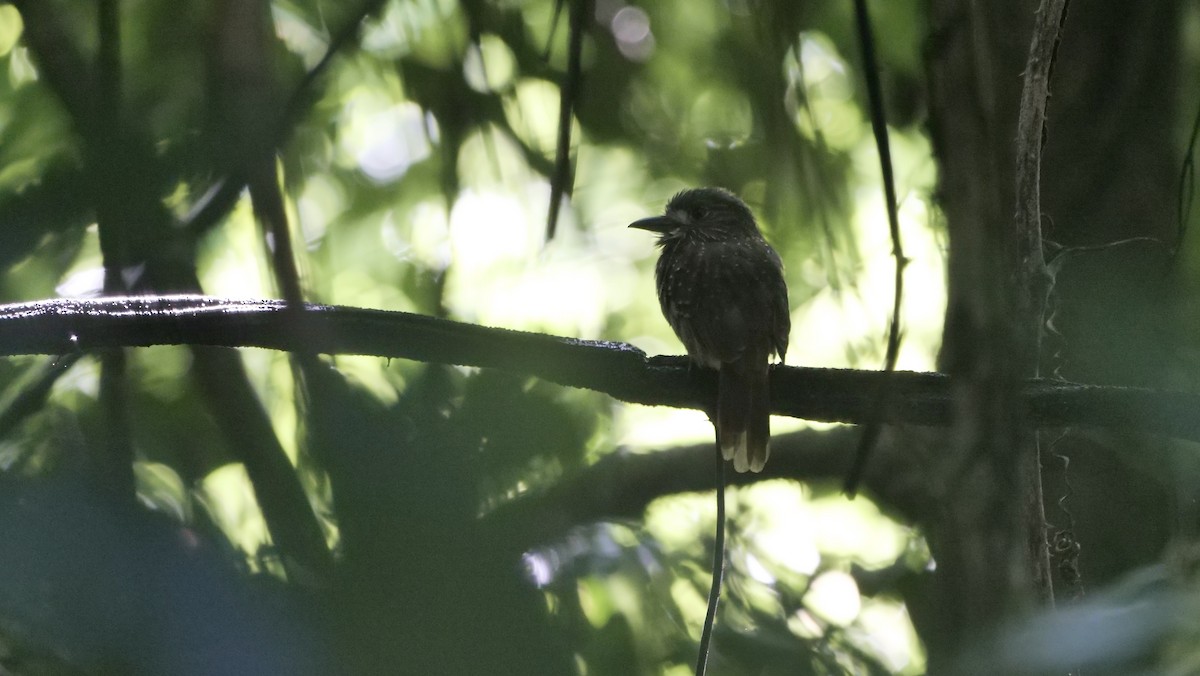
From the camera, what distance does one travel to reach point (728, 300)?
370 centimetres

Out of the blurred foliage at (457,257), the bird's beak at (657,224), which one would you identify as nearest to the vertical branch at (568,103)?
the blurred foliage at (457,257)

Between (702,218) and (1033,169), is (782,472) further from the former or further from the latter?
(1033,169)

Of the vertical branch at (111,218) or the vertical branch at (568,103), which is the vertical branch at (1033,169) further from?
the vertical branch at (111,218)

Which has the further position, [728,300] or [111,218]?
[728,300]

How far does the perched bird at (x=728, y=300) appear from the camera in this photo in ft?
10.7


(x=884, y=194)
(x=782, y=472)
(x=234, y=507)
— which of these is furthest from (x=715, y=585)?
(x=782, y=472)

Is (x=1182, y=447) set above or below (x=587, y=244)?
below

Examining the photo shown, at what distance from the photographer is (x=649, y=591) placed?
2752mm

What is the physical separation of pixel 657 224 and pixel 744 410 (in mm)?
1160

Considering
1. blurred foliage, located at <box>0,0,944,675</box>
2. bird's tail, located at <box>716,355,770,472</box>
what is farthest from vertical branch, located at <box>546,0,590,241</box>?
bird's tail, located at <box>716,355,770,472</box>

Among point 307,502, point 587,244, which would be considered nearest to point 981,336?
point 307,502

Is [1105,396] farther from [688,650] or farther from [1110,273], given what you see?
[1110,273]

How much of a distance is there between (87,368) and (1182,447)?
260 centimetres

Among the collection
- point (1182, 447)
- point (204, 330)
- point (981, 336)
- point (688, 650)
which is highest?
point (1182, 447)
